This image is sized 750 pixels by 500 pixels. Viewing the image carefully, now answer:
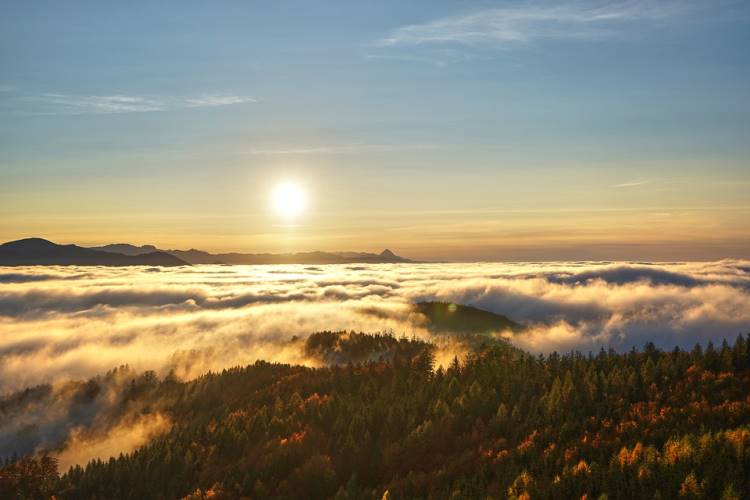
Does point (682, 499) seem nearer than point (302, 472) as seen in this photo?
Yes

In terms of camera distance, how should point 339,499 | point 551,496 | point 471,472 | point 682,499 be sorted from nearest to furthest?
point 682,499, point 551,496, point 339,499, point 471,472

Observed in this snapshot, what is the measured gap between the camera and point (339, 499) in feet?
507

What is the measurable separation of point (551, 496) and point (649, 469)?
23.0 m

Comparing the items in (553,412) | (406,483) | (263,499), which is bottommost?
(263,499)

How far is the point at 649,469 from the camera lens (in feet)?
431

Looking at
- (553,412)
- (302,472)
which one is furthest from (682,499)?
(302,472)

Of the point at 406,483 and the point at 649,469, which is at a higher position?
the point at 649,469

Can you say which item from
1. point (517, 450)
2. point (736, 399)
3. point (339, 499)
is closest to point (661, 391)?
point (736, 399)

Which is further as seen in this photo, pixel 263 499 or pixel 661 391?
pixel 661 391

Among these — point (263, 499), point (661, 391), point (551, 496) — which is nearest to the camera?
point (551, 496)

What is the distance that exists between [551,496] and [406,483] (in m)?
46.4

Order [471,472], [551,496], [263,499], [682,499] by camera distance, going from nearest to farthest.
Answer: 1. [682,499]
2. [551,496]
3. [471,472]
4. [263,499]

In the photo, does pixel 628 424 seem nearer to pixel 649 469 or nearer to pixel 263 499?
pixel 649 469

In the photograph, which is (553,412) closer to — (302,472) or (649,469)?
(649,469)
